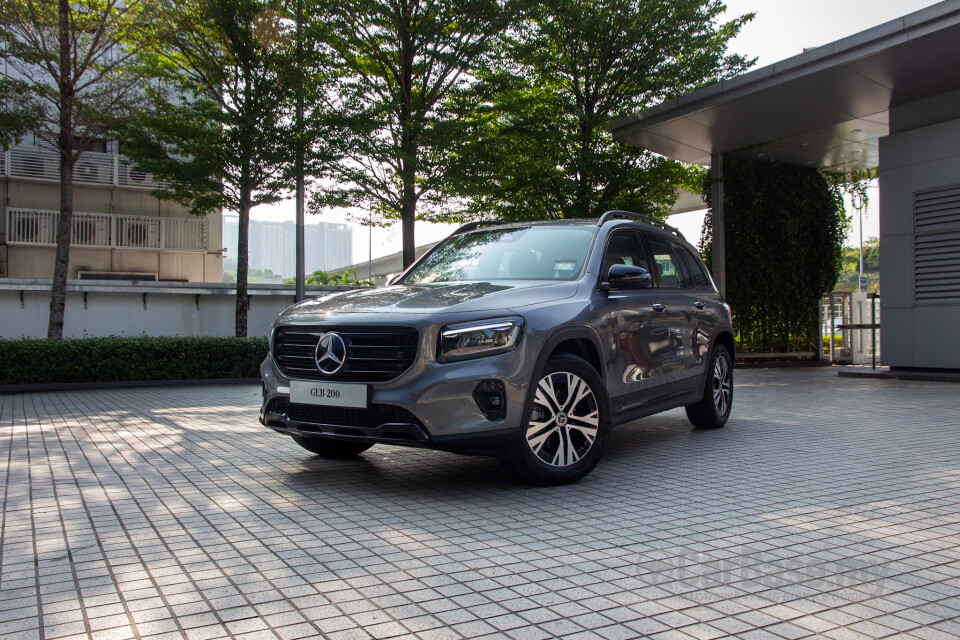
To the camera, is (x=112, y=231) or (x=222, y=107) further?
(x=112, y=231)

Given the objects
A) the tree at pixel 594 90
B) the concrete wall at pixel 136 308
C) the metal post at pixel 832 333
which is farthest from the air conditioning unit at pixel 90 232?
the metal post at pixel 832 333

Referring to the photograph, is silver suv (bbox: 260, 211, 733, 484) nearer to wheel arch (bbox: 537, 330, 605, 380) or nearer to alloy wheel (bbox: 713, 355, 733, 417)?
wheel arch (bbox: 537, 330, 605, 380)

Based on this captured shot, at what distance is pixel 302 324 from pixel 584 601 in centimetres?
288

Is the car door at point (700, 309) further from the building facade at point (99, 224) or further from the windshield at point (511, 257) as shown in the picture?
the building facade at point (99, 224)

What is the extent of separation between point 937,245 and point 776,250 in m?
5.45

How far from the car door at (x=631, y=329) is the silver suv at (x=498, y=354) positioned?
2cm

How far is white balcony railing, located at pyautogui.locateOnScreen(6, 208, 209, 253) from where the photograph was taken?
2252 cm

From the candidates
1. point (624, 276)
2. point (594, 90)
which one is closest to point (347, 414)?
point (624, 276)

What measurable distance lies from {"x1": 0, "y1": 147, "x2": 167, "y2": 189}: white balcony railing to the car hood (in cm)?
1799

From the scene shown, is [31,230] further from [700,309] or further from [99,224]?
[700,309]

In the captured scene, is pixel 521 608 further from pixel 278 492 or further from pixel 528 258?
pixel 528 258

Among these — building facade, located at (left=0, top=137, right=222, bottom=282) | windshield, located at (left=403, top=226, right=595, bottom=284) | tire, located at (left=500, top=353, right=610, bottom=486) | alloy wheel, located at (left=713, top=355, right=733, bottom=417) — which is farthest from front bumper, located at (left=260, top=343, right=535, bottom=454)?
building facade, located at (left=0, top=137, right=222, bottom=282)

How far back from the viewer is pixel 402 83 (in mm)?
16328

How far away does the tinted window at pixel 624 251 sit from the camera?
6195 millimetres
